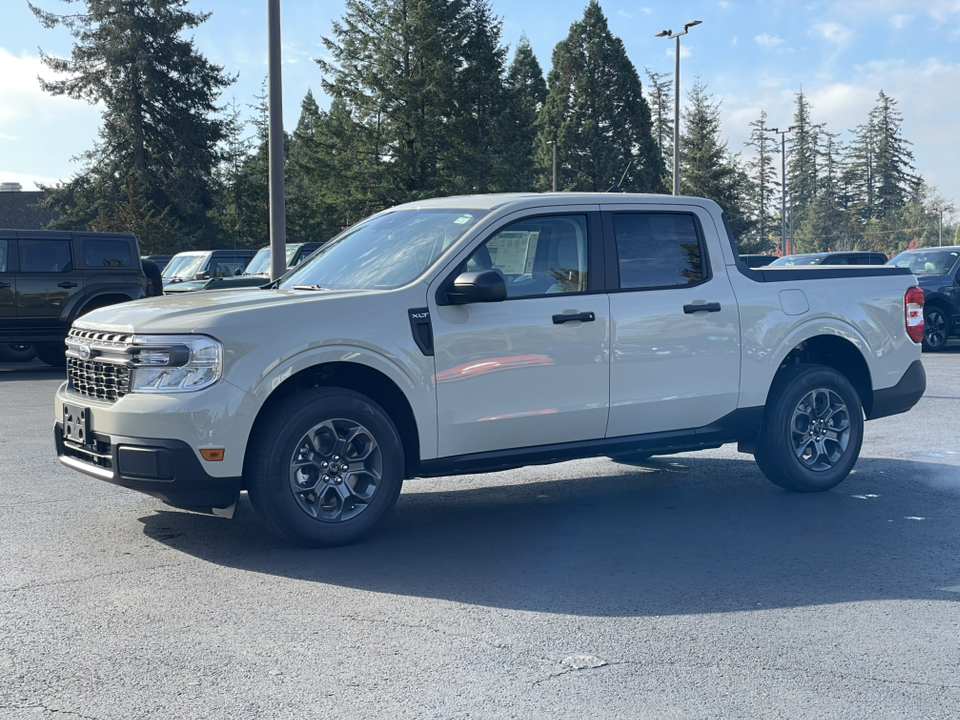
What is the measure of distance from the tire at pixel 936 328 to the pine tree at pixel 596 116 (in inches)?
1596

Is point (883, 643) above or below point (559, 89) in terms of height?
below

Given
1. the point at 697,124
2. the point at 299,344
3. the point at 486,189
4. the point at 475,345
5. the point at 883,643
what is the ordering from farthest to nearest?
the point at 697,124 → the point at 486,189 → the point at 475,345 → the point at 299,344 → the point at 883,643

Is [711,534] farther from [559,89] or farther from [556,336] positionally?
[559,89]

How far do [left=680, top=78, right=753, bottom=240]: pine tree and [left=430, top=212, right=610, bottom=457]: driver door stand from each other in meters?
69.0

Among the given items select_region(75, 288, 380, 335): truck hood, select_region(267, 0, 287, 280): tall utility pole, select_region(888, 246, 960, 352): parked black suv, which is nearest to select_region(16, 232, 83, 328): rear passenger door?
select_region(267, 0, 287, 280): tall utility pole

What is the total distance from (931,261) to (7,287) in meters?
16.1

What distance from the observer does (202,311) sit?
5.70 m

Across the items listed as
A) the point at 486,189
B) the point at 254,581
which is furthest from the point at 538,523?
the point at 486,189

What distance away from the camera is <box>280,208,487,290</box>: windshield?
249 inches

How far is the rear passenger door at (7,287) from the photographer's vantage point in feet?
55.4

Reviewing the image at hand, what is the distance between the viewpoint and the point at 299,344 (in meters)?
5.69

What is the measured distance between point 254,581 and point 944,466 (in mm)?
5533

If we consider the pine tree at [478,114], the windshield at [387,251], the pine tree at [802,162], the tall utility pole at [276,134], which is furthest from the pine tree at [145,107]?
the pine tree at [802,162]

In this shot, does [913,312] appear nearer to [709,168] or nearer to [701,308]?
[701,308]
